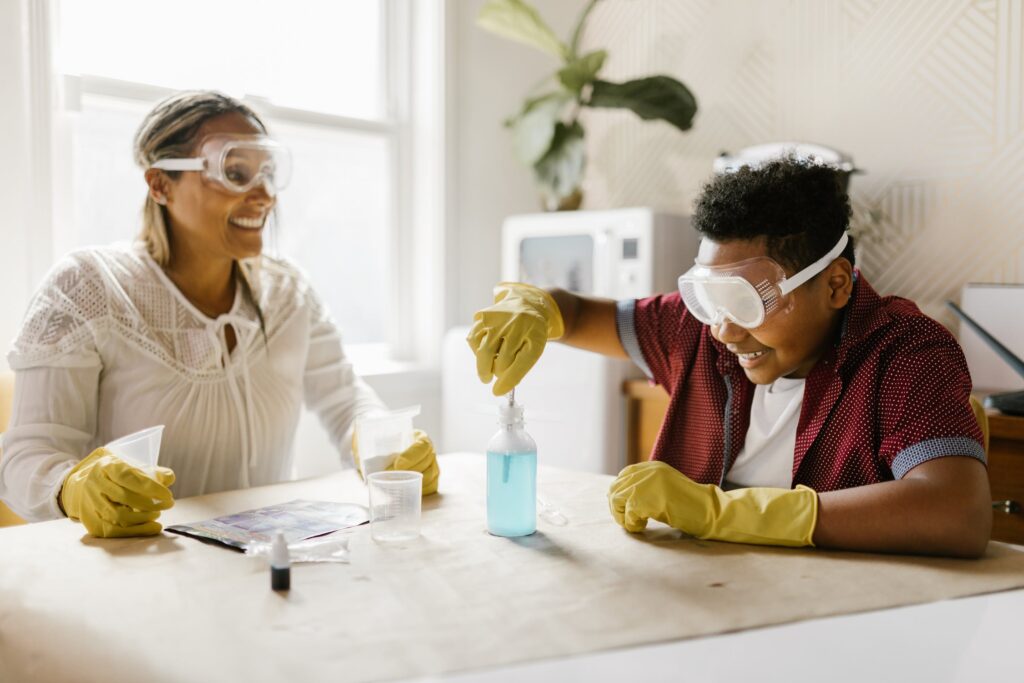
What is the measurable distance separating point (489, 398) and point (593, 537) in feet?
5.59

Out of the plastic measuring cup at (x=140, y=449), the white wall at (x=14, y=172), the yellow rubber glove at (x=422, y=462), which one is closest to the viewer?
the plastic measuring cup at (x=140, y=449)

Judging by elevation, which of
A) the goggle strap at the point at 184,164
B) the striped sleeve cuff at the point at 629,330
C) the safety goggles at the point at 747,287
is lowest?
the striped sleeve cuff at the point at 629,330

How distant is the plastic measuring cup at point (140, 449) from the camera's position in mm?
1416

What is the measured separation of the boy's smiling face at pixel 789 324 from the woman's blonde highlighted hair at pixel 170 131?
121 cm

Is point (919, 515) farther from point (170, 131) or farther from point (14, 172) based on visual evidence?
point (14, 172)

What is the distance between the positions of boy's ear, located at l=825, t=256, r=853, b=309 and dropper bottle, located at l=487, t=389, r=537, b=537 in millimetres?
618

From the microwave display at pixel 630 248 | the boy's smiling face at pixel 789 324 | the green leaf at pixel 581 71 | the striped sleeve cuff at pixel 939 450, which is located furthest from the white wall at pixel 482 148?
the striped sleeve cuff at pixel 939 450

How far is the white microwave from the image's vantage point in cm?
277

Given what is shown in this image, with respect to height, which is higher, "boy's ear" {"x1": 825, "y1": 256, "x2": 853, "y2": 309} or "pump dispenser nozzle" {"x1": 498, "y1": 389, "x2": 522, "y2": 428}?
"boy's ear" {"x1": 825, "y1": 256, "x2": 853, "y2": 309}

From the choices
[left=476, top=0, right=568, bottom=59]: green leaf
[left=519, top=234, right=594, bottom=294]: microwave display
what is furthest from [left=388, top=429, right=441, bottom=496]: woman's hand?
[left=476, top=0, right=568, bottom=59]: green leaf

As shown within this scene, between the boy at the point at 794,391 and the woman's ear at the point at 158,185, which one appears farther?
the woman's ear at the point at 158,185

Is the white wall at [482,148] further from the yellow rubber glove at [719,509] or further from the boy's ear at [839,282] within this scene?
the yellow rubber glove at [719,509]

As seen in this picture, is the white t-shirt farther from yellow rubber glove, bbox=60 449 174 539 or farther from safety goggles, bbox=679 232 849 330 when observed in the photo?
yellow rubber glove, bbox=60 449 174 539

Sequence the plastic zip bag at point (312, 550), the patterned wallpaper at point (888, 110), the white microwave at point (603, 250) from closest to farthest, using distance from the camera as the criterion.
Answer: the plastic zip bag at point (312, 550)
the patterned wallpaper at point (888, 110)
the white microwave at point (603, 250)
